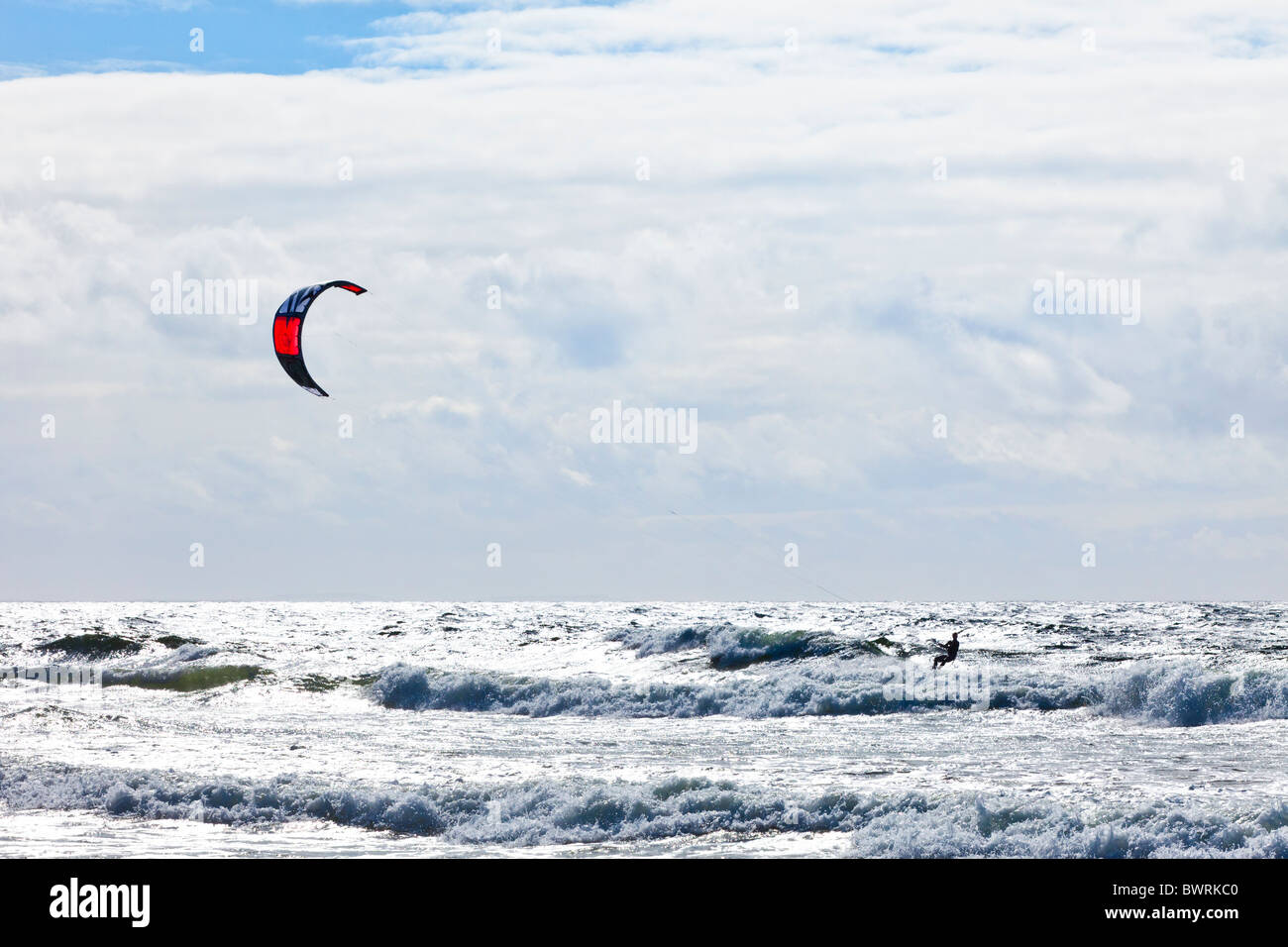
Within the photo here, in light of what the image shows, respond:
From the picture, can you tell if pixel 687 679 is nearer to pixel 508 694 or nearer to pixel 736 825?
pixel 508 694

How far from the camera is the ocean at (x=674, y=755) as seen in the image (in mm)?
13555

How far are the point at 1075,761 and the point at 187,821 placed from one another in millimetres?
11254

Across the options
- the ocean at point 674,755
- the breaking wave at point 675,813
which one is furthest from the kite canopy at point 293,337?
the breaking wave at point 675,813

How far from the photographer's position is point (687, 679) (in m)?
33.6

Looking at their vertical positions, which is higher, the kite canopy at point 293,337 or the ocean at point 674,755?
the kite canopy at point 293,337

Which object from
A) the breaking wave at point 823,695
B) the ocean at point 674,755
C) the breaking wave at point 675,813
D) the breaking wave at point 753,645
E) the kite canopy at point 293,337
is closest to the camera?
the breaking wave at point 675,813

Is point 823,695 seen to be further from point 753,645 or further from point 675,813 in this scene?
point 675,813

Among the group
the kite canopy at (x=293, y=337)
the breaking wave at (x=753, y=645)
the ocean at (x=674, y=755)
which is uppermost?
the kite canopy at (x=293, y=337)

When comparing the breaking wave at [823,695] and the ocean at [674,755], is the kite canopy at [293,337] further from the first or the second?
the breaking wave at [823,695]
